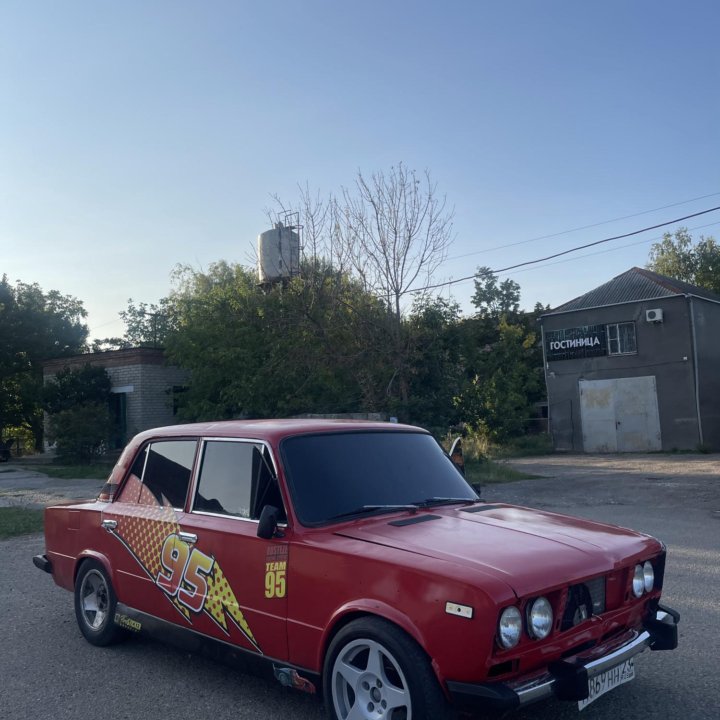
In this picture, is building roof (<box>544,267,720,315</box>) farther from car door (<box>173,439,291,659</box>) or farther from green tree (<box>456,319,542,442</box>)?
car door (<box>173,439,291,659</box>)

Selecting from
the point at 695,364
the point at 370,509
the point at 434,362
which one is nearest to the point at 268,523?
the point at 370,509

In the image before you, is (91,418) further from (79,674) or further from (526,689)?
(526,689)

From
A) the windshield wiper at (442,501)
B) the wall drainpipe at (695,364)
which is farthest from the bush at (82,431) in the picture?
the wall drainpipe at (695,364)

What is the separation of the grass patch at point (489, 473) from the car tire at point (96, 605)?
12.0m

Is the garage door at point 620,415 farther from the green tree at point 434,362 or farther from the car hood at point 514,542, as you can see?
the car hood at point 514,542

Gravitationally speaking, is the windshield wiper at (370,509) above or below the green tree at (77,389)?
below

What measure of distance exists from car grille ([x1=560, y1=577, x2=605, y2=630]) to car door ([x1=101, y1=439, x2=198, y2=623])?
2438mm

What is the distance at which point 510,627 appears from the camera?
3.39m

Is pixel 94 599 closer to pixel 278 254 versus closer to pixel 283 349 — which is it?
pixel 283 349

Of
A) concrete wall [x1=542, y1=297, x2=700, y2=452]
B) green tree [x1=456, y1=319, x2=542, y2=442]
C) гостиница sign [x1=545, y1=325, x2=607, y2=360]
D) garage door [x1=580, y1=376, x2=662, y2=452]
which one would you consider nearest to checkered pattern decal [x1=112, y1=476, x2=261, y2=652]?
green tree [x1=456, y1=319, x2=542, y2=442]

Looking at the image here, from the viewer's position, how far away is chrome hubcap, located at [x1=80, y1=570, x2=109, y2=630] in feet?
19.0

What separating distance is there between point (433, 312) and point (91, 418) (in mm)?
12263

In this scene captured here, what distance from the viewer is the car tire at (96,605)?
564cm

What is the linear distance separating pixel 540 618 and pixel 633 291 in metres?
31.9
